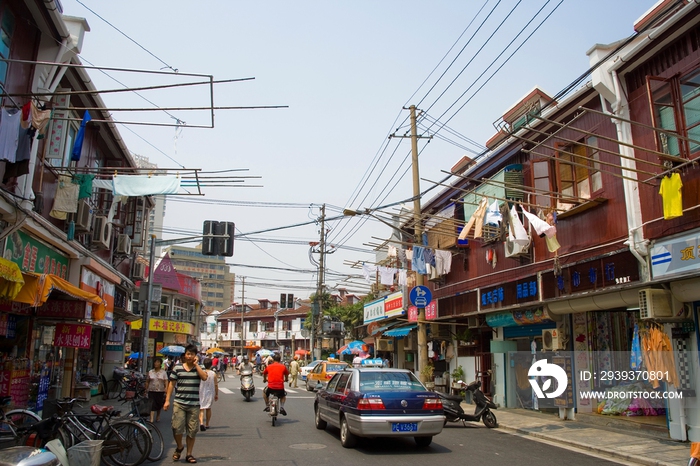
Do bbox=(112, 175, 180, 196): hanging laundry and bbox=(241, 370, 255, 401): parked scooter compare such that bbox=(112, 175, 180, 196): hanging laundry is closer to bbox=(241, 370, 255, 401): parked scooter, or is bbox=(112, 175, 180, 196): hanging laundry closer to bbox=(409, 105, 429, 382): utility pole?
bbox=(409, 105, 429, 382): utility pole

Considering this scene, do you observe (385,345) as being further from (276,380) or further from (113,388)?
(276,380)

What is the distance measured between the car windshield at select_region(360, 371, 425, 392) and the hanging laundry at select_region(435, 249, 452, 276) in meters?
10.4

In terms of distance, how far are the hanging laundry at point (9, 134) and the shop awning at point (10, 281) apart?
2.34m

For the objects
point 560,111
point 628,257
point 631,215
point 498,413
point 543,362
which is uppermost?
point 560,111

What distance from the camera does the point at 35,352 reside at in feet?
48.1

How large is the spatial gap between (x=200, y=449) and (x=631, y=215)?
10225 mm

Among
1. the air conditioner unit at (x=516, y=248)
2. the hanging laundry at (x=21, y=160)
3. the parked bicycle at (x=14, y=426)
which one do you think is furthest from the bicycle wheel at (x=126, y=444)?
the air conditioner unit at (x=516, y=248)

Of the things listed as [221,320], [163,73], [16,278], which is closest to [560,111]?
[163,73]

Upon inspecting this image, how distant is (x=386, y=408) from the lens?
377 inches

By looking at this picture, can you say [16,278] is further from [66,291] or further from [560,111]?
[560,111]

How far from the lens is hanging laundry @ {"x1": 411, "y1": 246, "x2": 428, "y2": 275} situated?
18.6m

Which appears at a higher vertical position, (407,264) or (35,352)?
(407,264)

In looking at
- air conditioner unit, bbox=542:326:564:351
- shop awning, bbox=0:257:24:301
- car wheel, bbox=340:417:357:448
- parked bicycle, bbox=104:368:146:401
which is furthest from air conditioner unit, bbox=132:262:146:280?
air conditioner unit, bbox=542:326:564:351

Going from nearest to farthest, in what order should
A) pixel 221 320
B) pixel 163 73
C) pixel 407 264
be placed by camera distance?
1. pixel 163 73
2. pixel 407 264
3. pixel 221 320
